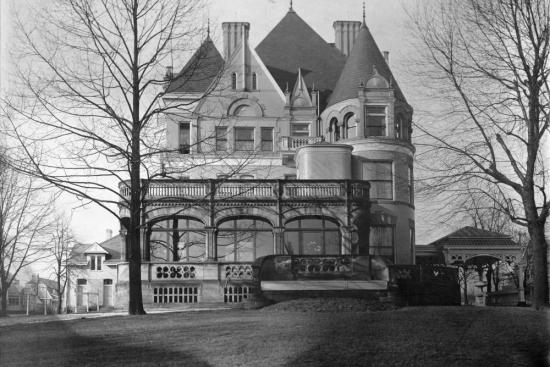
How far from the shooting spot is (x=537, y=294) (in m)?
19.0

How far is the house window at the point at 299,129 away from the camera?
35.0 meters

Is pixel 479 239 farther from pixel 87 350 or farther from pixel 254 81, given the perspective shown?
pixel 87 350

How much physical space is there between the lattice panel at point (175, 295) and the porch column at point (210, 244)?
138cm

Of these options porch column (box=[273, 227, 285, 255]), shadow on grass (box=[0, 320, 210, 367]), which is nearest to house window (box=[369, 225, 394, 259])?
porch column (box=[273, 227, 285, 255])

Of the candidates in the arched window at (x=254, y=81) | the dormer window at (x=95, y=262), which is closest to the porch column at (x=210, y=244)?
the dormer window at (x=95, y=262)

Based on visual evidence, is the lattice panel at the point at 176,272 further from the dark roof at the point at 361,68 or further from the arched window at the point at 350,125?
the dark roof at the point at 361,68

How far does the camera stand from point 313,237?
29.2m

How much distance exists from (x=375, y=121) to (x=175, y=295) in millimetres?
11702

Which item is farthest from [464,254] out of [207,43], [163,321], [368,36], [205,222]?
[163,321]

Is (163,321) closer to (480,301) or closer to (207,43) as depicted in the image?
(207,43)

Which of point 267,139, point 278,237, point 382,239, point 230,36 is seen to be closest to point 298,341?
point 278,237

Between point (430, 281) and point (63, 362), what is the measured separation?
1373 cm

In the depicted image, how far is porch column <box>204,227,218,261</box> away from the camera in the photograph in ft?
89.0

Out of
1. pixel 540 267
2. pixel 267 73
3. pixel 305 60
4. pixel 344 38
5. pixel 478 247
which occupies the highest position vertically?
pixel 344 38
